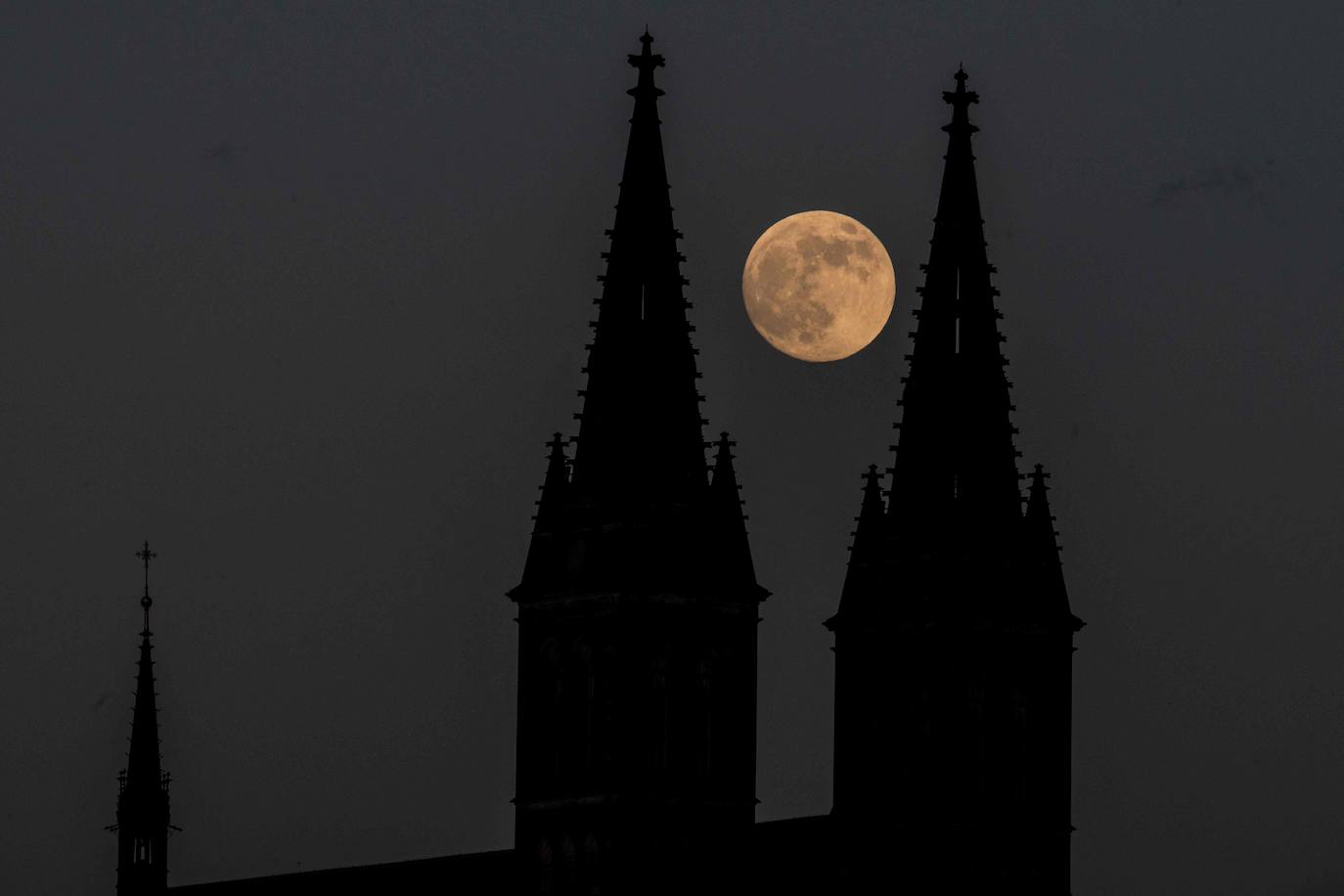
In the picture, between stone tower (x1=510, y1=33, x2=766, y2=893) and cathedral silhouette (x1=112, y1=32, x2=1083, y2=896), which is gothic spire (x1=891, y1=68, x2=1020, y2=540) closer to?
cathedral silhouette (x1=112, y1=32, x2=1083, y2=896)

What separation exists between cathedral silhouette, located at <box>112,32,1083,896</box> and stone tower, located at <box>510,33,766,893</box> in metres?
0.06

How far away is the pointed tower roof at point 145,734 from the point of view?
12400 cm

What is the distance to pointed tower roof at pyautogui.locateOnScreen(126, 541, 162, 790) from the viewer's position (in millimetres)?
124000

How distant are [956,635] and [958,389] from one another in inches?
223

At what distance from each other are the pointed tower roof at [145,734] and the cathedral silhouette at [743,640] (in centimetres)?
1702

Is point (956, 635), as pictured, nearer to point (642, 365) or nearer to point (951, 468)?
point (951, 468)

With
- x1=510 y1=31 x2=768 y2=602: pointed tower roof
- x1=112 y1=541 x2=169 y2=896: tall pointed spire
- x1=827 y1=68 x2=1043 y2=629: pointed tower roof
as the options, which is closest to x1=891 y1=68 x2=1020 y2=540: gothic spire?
x1=827 y1=68 x2=1043 y2=629: pointed tower roof

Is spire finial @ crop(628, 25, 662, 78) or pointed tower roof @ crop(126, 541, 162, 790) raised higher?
spire finial @ crop(628, 25, 662, 78)

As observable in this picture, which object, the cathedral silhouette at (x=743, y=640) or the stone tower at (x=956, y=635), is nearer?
the cathedral silhouette at (x=743, y=640)

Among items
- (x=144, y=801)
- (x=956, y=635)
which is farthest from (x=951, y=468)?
(x=144, y=801)

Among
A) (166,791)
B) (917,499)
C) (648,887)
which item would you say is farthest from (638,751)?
(166,791)

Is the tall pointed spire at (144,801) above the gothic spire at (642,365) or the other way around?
the other way around

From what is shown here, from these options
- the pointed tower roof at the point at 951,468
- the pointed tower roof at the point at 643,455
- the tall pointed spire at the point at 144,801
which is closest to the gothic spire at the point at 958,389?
the pointed tower roof at the point at 951,468

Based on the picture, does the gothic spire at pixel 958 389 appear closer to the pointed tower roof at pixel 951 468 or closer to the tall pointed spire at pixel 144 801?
the pointed tower roof at pixel 951 468
